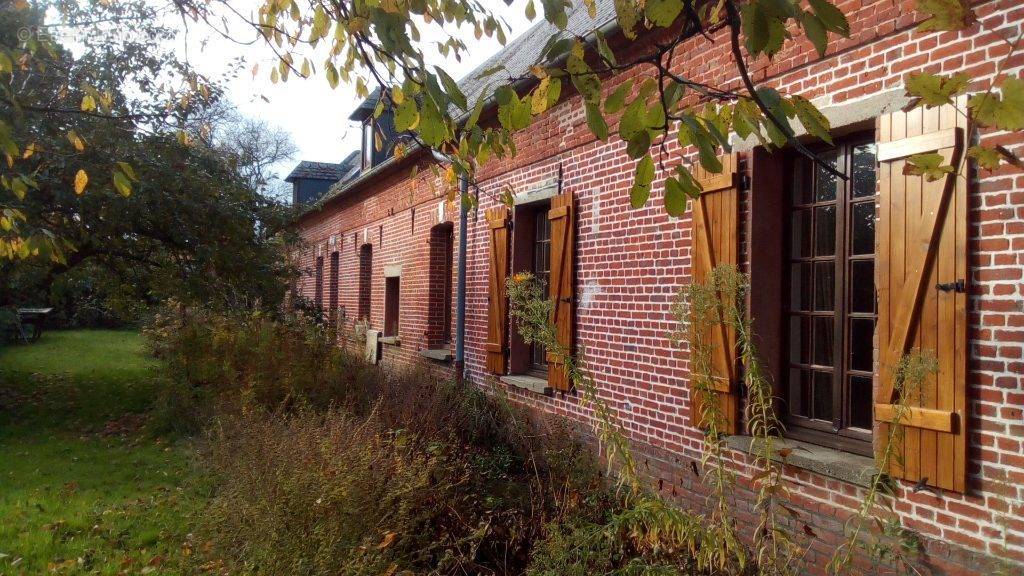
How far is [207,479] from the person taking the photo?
654cm

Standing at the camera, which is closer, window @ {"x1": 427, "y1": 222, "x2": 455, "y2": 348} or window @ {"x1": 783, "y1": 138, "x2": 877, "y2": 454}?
window @ {"x1": 783, "y1": 138, "x2": 877, "y2": 454}

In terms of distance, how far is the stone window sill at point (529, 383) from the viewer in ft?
24.6

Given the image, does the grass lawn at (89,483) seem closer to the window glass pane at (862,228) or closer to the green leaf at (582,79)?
the green leaf at (582,79)

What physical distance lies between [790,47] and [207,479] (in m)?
5.98

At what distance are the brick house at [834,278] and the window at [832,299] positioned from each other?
1cm

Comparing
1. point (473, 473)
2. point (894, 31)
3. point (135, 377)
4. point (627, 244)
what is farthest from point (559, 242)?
point (135, 377)

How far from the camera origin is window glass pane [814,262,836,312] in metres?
4.77

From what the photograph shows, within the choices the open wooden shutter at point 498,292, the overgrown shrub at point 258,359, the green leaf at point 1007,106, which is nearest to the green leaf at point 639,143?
the green leaf at point 1007,106

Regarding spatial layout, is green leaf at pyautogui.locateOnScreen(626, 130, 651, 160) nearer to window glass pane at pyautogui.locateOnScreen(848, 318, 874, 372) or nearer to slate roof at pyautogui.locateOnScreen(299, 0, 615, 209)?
window glass pane at pyautogui.locateOnScreen(848, 318, 874, 372)

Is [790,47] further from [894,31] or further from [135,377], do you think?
[135,377]

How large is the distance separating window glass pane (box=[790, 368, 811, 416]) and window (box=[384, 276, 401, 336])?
382 inches

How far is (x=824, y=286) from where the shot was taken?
4.84 m

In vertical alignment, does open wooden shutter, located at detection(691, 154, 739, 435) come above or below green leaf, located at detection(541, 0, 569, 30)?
below

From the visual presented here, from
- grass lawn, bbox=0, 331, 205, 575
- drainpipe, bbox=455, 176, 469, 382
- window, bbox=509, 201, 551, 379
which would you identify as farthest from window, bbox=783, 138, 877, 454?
drainpipe, bbox=455, 176, 469, 382
